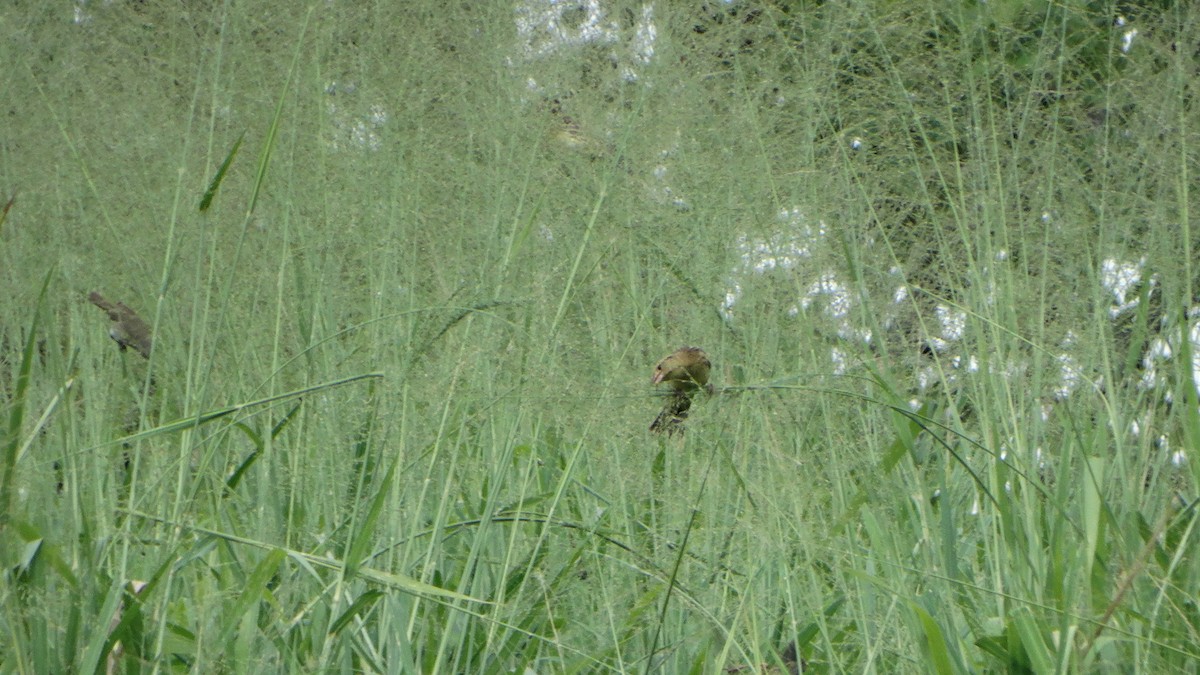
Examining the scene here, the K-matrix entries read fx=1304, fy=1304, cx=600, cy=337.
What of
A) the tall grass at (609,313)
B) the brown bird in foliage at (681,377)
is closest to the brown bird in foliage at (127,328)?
the tall grass at (609,313)

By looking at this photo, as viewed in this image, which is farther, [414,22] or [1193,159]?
[414,22]

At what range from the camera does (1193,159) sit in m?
1.54

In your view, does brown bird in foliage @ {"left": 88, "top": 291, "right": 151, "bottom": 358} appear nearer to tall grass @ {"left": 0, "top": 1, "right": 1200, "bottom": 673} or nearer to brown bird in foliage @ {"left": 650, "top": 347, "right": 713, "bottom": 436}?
tall grass @ {"left": 0, "top": 1, "right": 1200, "bottom": 673}

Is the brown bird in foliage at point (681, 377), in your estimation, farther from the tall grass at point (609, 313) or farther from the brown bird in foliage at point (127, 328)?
the brown bird in foliage at point (127, 328)

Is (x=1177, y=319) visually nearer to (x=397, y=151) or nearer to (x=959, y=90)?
(x=959, y=90)

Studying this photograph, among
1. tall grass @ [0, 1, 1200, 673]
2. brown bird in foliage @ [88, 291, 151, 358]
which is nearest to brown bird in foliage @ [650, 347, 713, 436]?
tall grass @ [0, 1, 1200, 673]

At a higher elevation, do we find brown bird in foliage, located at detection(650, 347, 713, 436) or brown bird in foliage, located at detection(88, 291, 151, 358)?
brown bird in foliage, located at detection(650, 347, 713, 436)

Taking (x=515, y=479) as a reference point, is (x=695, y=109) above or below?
above

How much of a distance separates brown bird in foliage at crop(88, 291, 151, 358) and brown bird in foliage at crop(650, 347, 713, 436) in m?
0.73

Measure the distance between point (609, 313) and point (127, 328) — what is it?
0.62 metres

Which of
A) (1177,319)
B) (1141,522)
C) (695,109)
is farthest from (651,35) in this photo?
(1141,522)

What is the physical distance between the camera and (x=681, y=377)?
1287mm

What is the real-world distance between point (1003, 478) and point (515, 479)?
29.9 inches

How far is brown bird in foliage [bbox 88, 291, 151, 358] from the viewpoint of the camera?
1663mm
